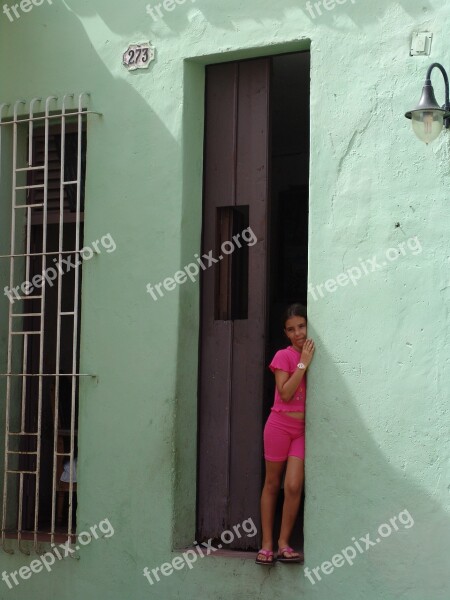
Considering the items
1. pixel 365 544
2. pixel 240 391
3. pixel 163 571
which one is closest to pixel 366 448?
pixel 365 544

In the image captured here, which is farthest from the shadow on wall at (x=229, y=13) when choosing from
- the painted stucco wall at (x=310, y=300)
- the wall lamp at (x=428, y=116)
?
the wall lamp at (x=428, y=116)

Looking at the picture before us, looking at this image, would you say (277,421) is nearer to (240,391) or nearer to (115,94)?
(240,391)

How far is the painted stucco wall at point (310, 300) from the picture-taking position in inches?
267

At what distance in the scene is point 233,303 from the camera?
784 centimetres

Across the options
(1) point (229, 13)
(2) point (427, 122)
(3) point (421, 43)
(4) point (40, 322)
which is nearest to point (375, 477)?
(2) point (427, 122)

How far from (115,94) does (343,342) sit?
8.35 ft

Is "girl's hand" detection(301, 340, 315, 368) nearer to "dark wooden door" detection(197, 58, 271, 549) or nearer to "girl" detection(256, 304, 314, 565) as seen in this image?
"girl" detection(256, 304, 314, 565)

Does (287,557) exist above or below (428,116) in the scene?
below

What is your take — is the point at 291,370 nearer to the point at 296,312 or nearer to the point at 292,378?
the point at 292,378

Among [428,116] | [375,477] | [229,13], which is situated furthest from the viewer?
[229,13]

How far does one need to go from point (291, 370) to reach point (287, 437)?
453mm

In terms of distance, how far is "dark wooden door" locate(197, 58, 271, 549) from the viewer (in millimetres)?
7637

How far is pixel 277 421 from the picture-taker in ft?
23.9

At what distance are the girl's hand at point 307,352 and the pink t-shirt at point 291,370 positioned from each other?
0.34ft
